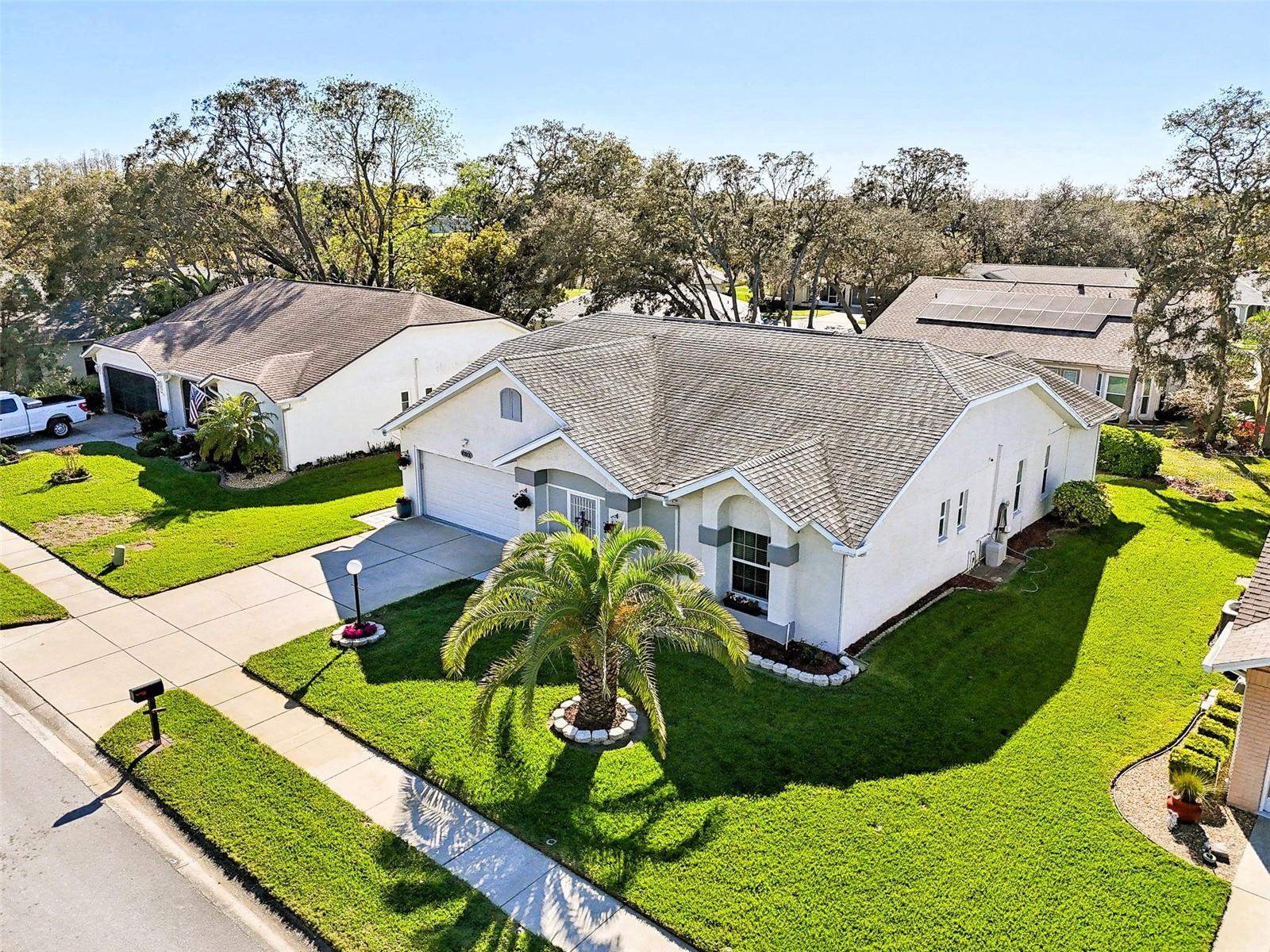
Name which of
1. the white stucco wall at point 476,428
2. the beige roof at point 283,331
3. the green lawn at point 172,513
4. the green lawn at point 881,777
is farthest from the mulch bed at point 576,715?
the beige roof at point 283,331

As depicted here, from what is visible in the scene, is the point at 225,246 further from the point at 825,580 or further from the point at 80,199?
the point at 825,580

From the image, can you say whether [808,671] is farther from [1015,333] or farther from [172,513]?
[1015,333]

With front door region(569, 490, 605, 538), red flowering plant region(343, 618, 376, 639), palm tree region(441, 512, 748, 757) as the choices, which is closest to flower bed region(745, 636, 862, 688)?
palm tree region(441, 512, 748, 757)

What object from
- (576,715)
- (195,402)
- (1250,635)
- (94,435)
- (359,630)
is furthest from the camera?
(94,435)

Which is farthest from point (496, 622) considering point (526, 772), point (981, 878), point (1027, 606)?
point (1027, 606)

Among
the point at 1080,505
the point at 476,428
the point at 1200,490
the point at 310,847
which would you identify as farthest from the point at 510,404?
the point at 1200,490

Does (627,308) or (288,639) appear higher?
(627,308)

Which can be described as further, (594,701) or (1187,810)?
(594,701)

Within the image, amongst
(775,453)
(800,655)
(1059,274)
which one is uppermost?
(1059,274)
